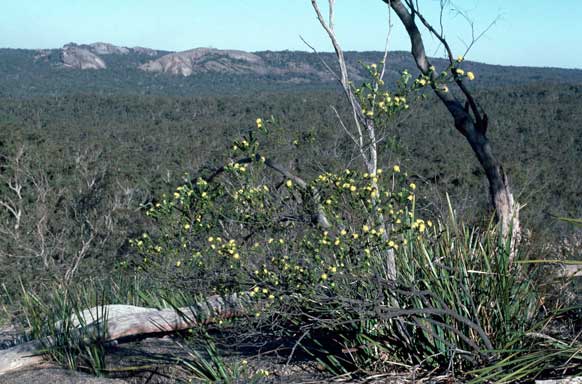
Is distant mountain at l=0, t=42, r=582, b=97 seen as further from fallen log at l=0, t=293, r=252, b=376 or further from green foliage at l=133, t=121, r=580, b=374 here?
green foliage at l=133, t=121, r=580, b=374

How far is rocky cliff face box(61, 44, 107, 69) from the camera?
11862cm

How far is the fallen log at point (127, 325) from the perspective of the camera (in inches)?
165

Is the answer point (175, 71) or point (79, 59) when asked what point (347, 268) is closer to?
point (175, 71)

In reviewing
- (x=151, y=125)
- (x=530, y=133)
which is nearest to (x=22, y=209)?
(x=530, y=133)

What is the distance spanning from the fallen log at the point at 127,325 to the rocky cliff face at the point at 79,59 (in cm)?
12017

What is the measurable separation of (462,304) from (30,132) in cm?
2847

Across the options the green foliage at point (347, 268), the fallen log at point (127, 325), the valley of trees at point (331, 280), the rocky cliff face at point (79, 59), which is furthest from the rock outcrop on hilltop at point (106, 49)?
the green foliage at point (347, 268)

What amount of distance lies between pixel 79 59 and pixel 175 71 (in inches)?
693

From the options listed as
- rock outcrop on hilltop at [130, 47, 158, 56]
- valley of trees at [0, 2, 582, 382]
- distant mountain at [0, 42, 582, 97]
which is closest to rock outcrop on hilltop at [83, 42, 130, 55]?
distant mountain at [0, 42, 582, 97]

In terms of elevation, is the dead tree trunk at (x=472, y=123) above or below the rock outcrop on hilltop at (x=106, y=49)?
below

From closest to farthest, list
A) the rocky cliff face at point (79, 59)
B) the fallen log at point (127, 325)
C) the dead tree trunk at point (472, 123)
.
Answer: the fallen log at point (127, 325) < the dead tree trunk at point (472, 123) < the rocky cliff face at point (79, 59)

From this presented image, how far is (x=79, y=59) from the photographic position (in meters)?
120

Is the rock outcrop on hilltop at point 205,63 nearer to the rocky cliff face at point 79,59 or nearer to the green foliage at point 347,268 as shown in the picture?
the rocky cliff face at point 79,59

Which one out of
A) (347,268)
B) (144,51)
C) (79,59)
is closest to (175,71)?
(79,59)
